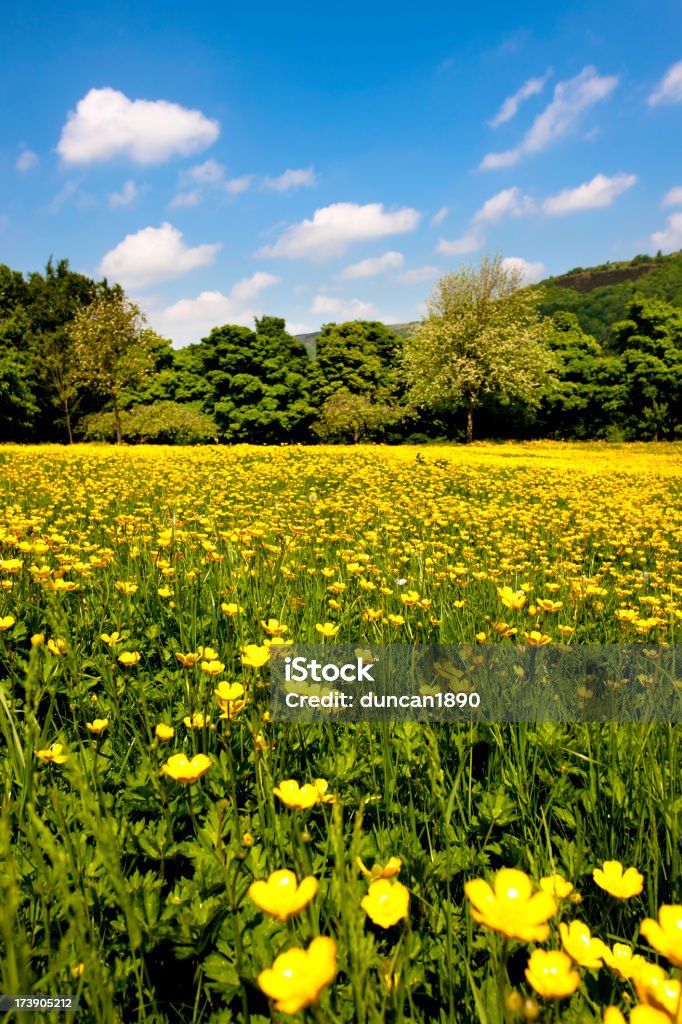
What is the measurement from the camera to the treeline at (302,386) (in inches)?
1212

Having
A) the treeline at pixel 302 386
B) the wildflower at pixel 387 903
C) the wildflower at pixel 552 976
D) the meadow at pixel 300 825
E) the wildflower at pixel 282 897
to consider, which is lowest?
the meadow at pixel 300 825

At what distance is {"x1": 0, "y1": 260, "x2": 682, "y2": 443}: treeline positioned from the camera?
3078 centimetres

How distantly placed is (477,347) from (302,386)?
506 inches

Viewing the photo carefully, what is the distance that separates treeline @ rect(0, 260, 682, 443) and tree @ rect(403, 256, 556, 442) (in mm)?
1061

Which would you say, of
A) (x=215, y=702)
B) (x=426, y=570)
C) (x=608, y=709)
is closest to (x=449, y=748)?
(x=608, y=709)

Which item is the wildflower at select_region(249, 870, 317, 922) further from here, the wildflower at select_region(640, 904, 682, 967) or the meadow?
the wildflower at select_region(640, 904, 682, 967)

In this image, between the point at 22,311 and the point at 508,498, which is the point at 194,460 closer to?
the point at 508,498

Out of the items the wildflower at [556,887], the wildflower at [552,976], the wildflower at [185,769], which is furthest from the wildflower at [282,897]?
the wildflower at [556,887]

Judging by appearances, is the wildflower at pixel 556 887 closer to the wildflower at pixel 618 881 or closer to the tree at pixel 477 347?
the wildflower at pixel 618 881

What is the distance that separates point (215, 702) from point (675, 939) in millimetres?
1545

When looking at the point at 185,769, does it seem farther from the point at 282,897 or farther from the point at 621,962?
the point at 621,962

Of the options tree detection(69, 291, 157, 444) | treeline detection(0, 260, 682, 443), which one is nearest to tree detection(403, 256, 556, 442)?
treeline detection(0, 260, 682, 443)

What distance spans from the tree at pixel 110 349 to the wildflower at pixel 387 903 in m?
27.4

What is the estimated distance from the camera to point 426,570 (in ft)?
12.0
